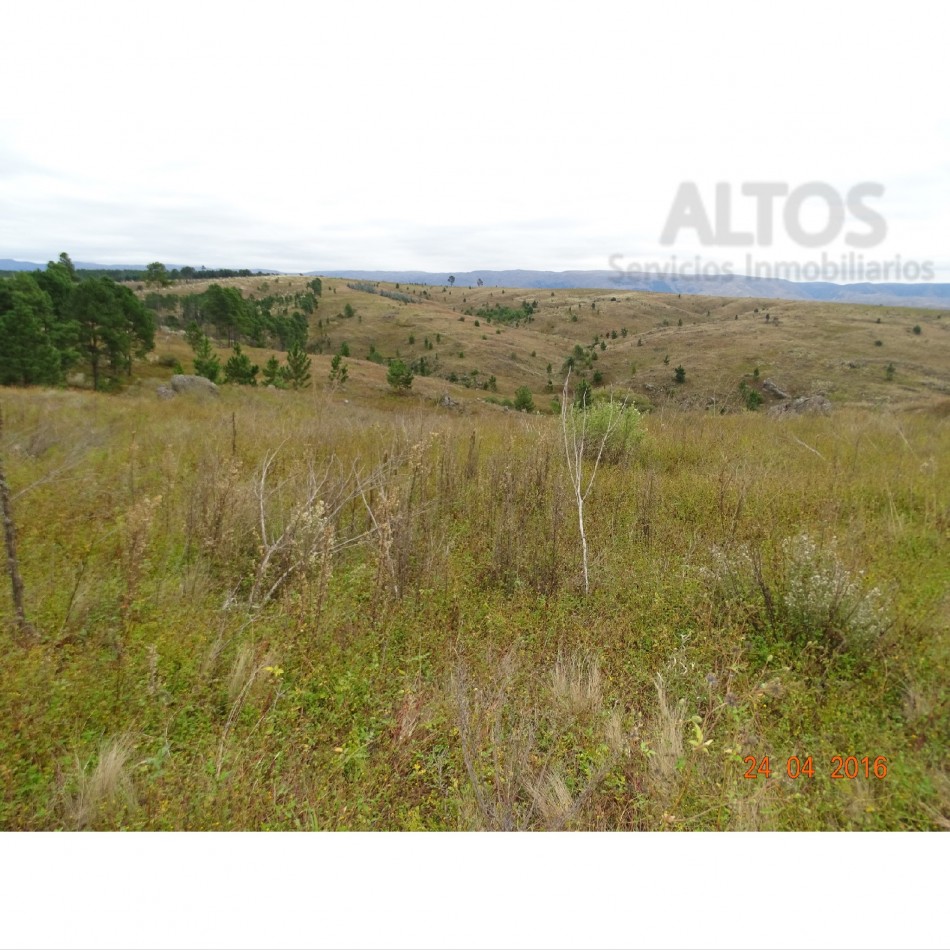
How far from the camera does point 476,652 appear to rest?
9.28ft

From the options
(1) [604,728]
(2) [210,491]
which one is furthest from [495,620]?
(2) [210,491]

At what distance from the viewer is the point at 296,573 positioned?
3.46 m

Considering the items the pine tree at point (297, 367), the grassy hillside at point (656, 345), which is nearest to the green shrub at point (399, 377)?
the grassy hillside at point (656, 345)

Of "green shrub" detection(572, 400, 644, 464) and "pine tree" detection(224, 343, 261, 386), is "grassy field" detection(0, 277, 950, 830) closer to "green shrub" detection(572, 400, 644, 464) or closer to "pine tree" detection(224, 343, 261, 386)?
"green shrub" detection(572, 400, 644, 464)

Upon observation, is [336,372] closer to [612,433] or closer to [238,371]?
[238,371]

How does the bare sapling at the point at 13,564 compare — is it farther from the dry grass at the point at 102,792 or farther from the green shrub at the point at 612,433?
the green shrub at the point at 612,433

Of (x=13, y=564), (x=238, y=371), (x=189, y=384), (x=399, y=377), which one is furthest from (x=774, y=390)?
(x=13, y=564)

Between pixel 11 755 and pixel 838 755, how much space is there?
360cm

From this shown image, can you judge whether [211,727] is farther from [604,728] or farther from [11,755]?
[604,728]

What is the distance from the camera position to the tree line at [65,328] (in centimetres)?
2322

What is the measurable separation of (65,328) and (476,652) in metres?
35.4

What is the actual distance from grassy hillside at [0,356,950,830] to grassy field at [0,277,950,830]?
2cm

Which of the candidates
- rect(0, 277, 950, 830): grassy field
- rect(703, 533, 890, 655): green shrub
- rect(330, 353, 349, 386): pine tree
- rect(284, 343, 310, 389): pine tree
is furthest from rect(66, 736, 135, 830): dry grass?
rect(284, 343, 310, 389): pine tree
